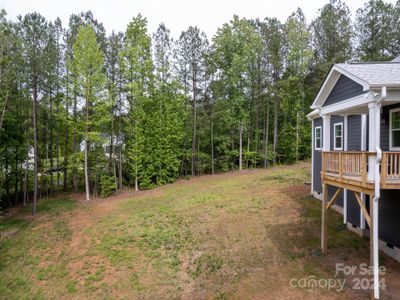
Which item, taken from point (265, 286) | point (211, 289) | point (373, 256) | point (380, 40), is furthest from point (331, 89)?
point (380, 40)

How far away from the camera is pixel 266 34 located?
24391 mm

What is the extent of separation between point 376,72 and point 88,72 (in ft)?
53.6

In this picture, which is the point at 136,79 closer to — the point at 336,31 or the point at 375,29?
the point at 336,31

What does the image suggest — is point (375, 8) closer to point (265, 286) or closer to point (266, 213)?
point (266, 213)

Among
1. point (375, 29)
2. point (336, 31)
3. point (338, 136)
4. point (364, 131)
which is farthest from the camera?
point (336, 31)

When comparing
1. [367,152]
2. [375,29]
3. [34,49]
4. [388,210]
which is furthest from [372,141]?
[375,29]

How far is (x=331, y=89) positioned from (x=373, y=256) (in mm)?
5497

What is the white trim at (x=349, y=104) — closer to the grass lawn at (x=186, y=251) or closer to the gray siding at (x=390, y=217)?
the gray siding at (x=390, y=217)

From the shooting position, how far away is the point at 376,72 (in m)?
6.80

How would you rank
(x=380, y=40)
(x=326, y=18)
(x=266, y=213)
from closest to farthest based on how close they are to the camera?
(x=266, y=213) → (x=380, y=40) → (x=326, y=18)

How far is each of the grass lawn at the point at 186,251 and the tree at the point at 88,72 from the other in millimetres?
6974

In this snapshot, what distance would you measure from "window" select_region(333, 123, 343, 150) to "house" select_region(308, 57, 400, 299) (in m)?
0.04

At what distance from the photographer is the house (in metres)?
5.81

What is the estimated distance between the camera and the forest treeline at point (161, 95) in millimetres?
17547
